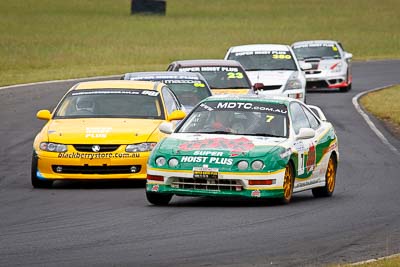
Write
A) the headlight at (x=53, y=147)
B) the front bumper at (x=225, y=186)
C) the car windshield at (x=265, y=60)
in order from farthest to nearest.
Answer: the car windshield at (x=265, y=60)
the headlight at (x=53, y=147)
the front bumper at (x=225, y=186)

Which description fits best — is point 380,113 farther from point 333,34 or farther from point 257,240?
point 333,34

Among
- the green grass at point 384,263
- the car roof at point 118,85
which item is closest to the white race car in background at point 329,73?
the car roof at point 118,85

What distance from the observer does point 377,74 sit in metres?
45.4

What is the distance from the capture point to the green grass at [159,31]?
48459 mm

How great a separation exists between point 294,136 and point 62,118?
3.83 meters

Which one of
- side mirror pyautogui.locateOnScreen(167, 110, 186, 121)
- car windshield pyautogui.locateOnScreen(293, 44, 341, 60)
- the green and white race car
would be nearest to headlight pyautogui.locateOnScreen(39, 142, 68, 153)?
side mirror pyautogui.locateOnScreen(167, 110, 186, 121)

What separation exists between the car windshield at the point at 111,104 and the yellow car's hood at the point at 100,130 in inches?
12.0

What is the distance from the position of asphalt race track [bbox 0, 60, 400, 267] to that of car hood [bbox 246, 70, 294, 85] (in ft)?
33.8

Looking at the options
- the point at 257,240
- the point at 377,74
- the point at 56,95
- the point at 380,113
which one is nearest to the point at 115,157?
the point at 257,240

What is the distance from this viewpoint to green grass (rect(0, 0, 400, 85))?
159 ft

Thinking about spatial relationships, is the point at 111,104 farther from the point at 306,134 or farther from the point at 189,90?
the point at 189,90

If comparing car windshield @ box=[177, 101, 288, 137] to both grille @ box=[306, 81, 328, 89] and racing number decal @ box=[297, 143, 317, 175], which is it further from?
grille @ box=[306, 81, 328, 89]

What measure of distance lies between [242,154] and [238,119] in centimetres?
108

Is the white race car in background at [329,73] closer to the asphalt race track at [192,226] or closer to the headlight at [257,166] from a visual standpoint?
the asphalt race track at [192,226]
